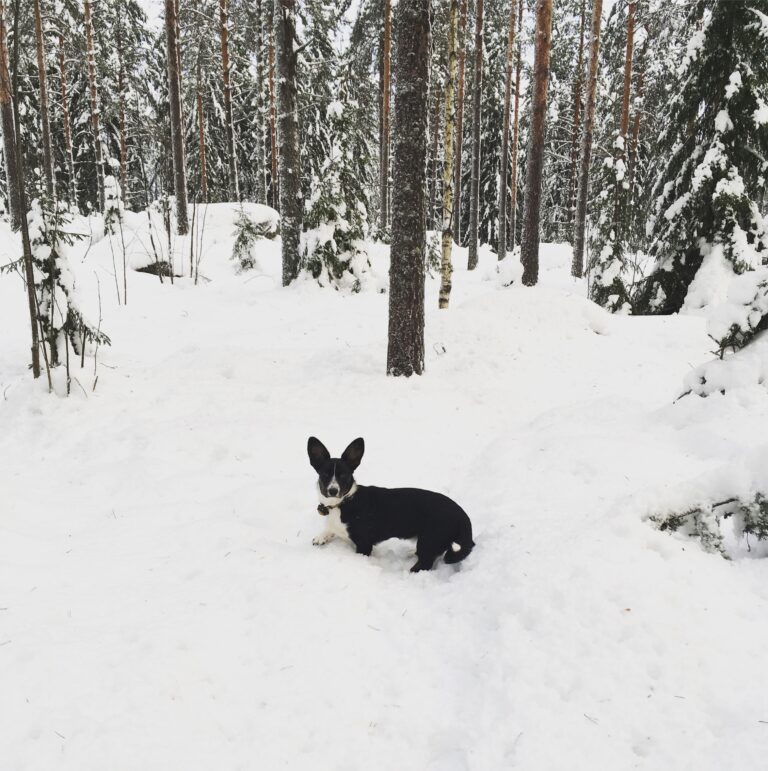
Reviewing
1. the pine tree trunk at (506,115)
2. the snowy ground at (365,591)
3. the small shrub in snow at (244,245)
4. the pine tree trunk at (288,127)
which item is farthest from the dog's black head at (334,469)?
the pine tree trunk at (506,115)

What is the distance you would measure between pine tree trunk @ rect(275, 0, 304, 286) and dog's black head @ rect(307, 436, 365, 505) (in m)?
11.6

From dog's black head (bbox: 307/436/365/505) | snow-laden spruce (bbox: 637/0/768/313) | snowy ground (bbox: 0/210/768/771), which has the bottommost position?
snowy ground (bbox: 0/210/768/771)

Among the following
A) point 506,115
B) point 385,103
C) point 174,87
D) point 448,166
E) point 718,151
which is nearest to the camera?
point 448,166

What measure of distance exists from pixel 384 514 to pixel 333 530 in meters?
0.49

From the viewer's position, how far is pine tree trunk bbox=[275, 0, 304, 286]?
1341cm

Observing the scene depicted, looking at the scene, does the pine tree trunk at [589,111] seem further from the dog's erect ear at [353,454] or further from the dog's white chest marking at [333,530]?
the dog's white chest marking at [333,530]

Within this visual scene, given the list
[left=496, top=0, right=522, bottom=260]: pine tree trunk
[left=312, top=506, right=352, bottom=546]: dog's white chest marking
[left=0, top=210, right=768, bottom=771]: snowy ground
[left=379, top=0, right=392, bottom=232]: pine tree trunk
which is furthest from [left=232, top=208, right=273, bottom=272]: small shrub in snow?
[left=312, top=506, right=352, bottom=546]: dog's white chest marking

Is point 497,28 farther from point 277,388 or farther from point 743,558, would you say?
point 743,558

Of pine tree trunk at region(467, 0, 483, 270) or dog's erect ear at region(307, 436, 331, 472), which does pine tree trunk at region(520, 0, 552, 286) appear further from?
dog's erect ear at region(307, 436, 331, 472)

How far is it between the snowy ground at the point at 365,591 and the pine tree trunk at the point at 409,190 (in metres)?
0.76

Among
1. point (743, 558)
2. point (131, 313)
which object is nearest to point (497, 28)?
point (131, 313)

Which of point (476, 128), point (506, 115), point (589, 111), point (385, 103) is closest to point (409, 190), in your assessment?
point (589, 111)

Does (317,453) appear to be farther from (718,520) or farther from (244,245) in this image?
(244,245)

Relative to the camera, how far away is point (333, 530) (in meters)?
4.36
